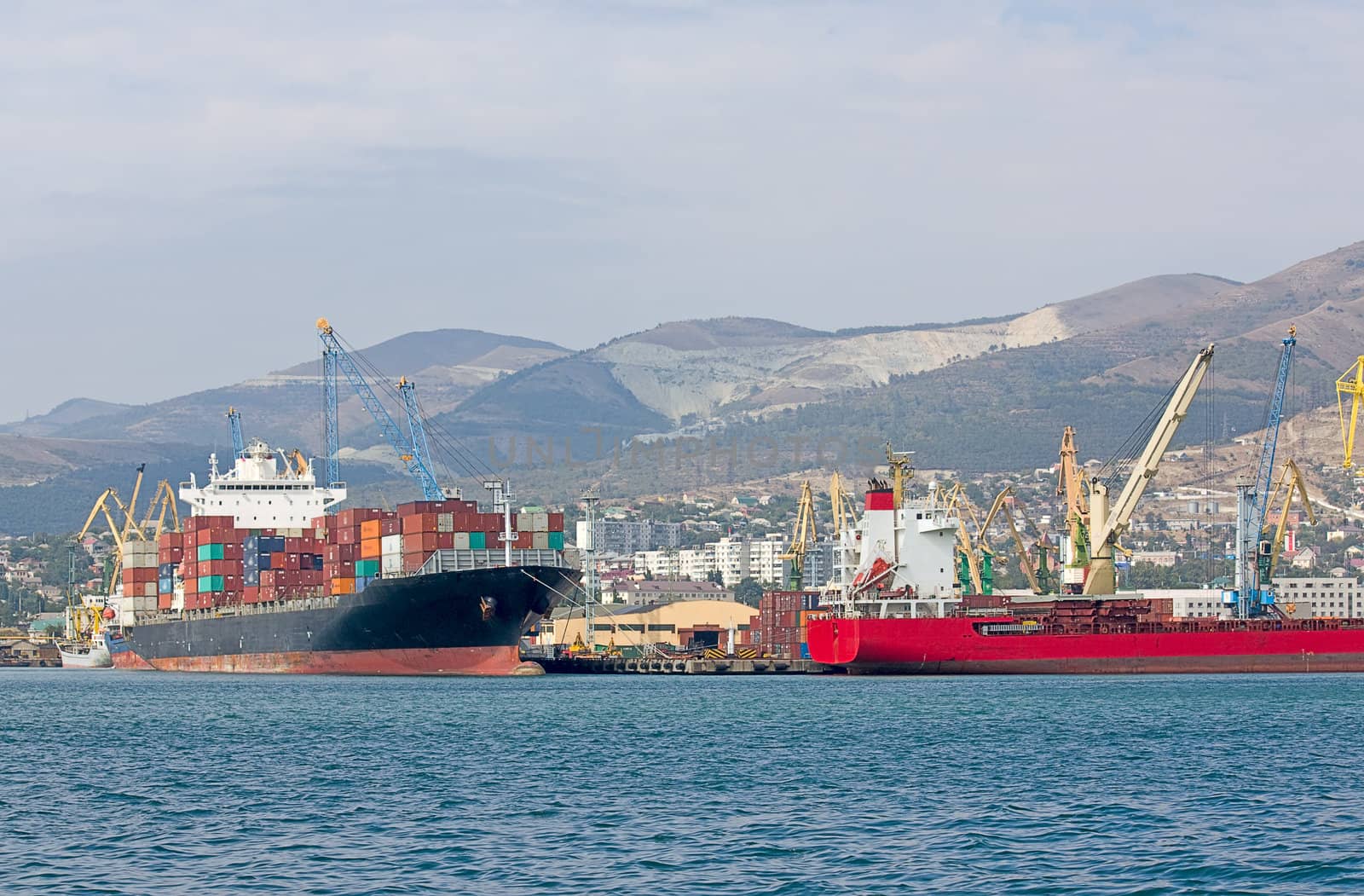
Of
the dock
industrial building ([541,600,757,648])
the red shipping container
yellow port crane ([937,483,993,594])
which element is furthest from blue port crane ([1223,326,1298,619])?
industrial building ([541,600,757,648])

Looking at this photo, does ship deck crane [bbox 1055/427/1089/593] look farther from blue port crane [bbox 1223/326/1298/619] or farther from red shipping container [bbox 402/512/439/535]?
red shipping container [bbox 402/512/439/535]

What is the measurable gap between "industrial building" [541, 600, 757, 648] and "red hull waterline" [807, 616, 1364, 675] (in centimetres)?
6499

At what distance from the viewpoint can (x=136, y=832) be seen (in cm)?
3556

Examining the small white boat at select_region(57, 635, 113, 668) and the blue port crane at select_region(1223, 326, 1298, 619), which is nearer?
the blue port crane at select_region(1223, 326, 1298, 619)

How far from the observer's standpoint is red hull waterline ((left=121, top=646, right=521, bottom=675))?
297 ft

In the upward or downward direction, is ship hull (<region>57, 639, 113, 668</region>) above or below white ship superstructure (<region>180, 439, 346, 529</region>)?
below

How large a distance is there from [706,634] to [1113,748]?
354 feet

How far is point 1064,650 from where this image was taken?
8825 centimetres

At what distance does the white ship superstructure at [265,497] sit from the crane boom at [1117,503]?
4514cm

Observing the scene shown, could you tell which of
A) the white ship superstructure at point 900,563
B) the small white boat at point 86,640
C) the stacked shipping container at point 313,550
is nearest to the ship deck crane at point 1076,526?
the white ship superstructure at point 900,563

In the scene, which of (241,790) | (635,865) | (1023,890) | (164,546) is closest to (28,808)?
(241,790)

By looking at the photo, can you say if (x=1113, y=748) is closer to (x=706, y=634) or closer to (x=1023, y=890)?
(x=1023, y=890)

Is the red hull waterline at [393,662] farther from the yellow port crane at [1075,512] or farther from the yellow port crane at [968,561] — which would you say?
the yellow port crane at [968,561]

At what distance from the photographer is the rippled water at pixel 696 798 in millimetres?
30875
